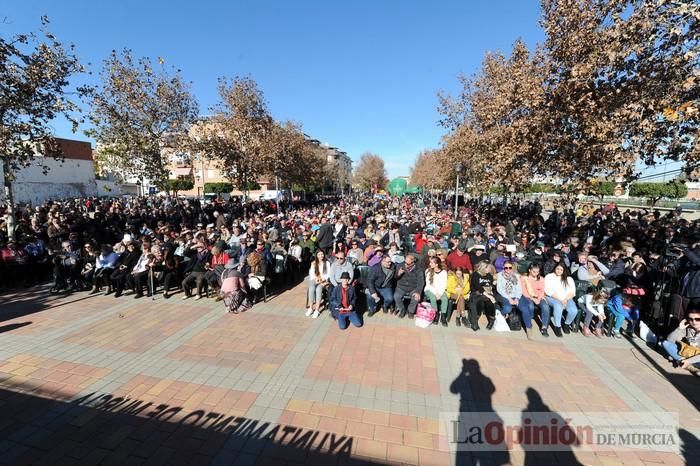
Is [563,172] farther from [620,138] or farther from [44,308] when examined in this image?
[44,308]

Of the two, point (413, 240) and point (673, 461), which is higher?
point (413, 240)

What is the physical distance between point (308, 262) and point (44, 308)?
21.9ft

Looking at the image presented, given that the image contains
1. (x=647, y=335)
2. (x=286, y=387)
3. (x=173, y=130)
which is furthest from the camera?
(x=173, y=130)

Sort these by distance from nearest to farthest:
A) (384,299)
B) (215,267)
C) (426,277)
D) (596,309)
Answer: (596,309) < (426,277) < (384,299) < (215,267)

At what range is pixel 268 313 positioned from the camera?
697 centimetres

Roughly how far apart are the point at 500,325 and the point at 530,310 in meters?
0.64

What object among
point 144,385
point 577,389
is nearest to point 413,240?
point 577,389

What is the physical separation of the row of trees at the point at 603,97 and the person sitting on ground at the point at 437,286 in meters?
5.19

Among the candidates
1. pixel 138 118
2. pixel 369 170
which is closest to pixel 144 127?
pixel 138 118

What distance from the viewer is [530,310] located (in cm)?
614

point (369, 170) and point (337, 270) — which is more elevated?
point (369, 170)

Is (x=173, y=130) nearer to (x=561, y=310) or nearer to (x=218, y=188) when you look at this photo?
(x=561, y=310)

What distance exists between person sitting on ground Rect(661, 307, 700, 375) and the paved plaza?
0.71 ft

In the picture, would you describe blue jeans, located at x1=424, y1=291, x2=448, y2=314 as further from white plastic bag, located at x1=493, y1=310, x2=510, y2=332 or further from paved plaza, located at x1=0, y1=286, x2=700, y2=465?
white plastic bag, located at x1=493, y1=310, x2=510, y2=332
